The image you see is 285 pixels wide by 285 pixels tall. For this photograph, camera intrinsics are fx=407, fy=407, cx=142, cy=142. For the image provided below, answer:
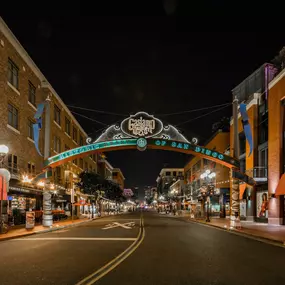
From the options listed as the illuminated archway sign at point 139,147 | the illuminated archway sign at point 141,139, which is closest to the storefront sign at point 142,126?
the illuminated archway sign at point 141,139

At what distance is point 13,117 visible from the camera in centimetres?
3169

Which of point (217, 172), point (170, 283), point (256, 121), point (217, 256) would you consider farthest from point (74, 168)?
point (170, 283)

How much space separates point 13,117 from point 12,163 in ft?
12.8

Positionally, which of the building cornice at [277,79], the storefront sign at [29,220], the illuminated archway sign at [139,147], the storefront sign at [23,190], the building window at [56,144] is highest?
the building cornice at [277,79]

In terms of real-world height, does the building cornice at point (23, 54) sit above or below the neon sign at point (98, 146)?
above

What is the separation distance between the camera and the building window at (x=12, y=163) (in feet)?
98.5

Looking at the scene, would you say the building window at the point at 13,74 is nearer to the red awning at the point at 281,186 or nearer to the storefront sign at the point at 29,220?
the storefront sign at the point at 29,220

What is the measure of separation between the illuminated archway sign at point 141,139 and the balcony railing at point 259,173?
23.7 feet

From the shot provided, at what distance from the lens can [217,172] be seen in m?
61.6

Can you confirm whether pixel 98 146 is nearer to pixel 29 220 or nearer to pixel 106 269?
pixel 29 220

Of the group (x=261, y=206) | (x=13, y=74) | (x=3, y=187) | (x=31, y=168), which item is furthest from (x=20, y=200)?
(x=261, y=206)

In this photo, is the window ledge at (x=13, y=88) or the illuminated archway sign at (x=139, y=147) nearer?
the window ledge at (x=13, y=88)

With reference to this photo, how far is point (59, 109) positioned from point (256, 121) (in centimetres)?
2301

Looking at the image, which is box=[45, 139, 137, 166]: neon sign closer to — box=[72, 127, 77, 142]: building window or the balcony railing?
the balcony railing
